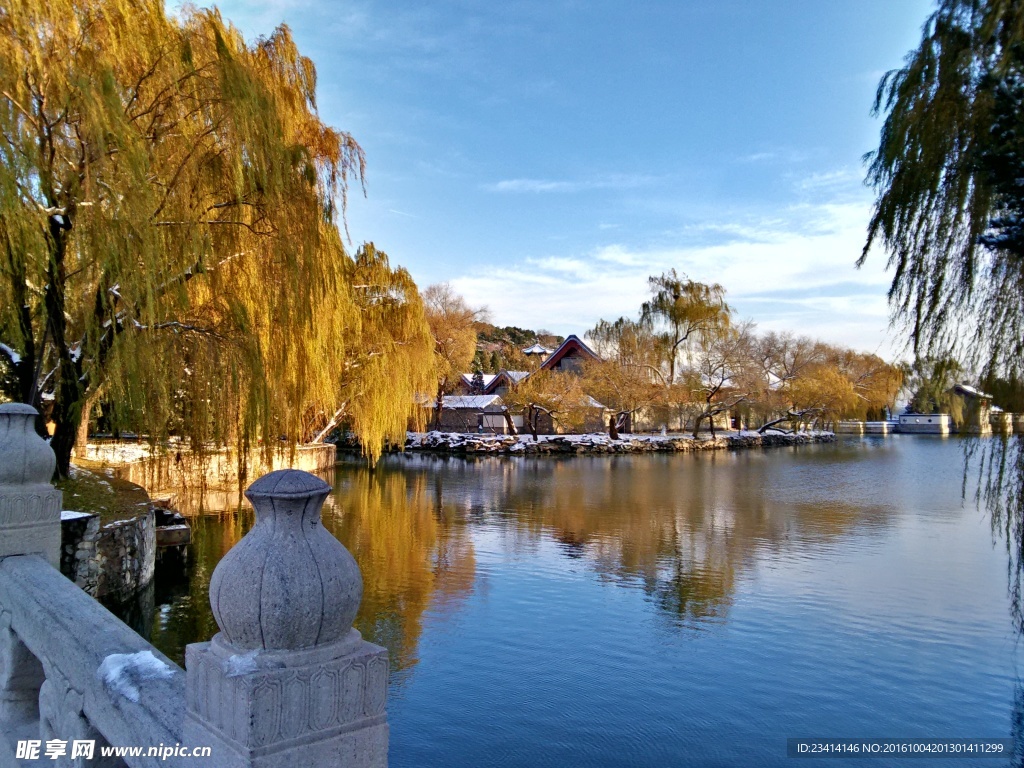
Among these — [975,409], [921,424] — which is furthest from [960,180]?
[921,424]

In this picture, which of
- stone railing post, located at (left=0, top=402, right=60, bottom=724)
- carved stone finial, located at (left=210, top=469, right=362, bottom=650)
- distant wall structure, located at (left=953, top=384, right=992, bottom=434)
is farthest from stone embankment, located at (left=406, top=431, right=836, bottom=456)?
carved stone finial, located at (left=210, top=469, right=362, bottom=650)

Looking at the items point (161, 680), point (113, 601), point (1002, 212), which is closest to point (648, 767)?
point (161, 680)

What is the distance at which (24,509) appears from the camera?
10.4ft

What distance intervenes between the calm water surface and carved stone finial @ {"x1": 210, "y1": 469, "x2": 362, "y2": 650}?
382 centimetres

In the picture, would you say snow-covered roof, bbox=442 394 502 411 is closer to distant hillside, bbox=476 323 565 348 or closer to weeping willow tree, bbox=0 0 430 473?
distant hillside, bbox=476 323 565 348

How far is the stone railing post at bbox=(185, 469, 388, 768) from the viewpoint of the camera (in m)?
1.27

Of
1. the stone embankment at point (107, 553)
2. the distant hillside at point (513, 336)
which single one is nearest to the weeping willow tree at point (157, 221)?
A: the stone embankment at point (107, 553)

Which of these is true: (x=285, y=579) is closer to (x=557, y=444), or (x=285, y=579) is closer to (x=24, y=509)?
(x=24, y=509)

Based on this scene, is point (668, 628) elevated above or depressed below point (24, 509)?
below

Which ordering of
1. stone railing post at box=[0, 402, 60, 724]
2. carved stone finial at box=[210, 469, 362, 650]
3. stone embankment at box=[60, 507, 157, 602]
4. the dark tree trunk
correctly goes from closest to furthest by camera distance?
carved stone finial at box=[210, 469, 362, 650] → stone railing post at box=[0, 402, 60, 724] → stone embankment at box=[60, 507, 157, 602] → the dark tree trunk

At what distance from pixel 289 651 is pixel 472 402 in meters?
39.5

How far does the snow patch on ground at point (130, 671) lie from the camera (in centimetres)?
191

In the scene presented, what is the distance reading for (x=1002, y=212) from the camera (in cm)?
450

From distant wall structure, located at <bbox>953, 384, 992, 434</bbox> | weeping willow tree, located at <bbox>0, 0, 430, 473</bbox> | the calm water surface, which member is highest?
weeping willow tree, located at <bbox>0, 0, 430, 473</bbox>
